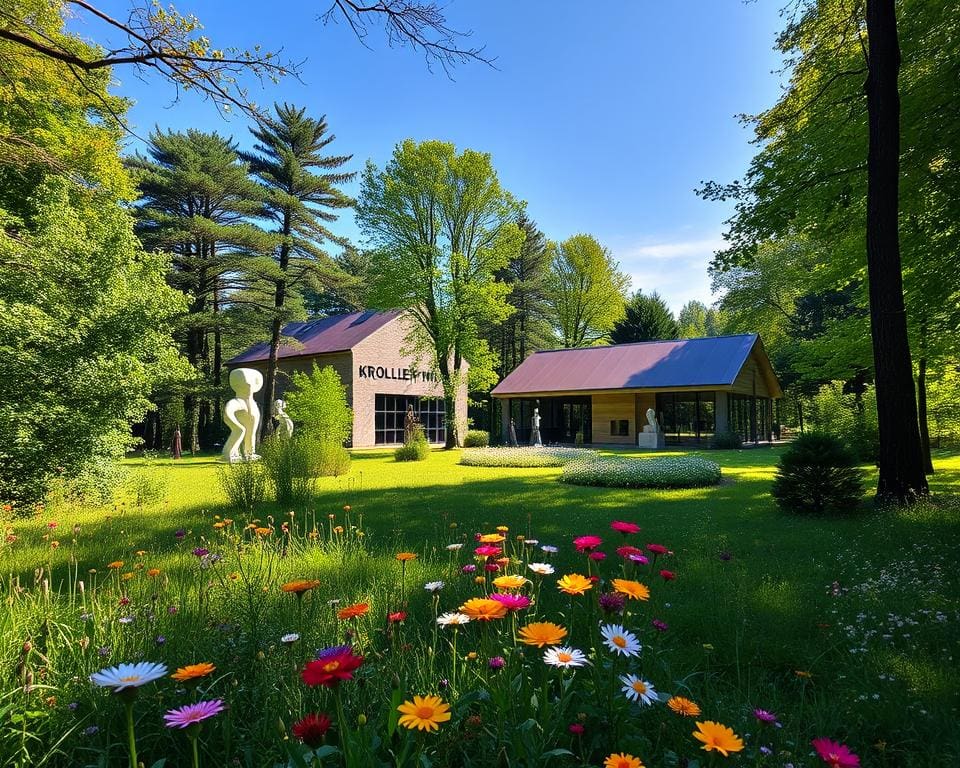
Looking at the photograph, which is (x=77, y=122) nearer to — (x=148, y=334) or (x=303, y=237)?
(x=148, y=334)

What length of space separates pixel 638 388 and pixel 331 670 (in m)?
25.1

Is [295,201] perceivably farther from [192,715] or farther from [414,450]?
[192,715]

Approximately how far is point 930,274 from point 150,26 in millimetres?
11246

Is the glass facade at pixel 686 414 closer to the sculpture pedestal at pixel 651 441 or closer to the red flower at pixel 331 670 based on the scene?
the sculpture pedestal at pixel 651 441

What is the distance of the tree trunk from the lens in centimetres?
751

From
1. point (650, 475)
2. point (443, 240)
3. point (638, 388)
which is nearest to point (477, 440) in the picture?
point (638, 388)

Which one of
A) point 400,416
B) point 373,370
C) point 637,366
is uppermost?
point 373,370

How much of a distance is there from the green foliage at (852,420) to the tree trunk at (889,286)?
4.08m

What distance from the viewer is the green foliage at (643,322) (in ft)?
132

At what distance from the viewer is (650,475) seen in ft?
38.2

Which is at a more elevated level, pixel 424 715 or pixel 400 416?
pixel 400 416

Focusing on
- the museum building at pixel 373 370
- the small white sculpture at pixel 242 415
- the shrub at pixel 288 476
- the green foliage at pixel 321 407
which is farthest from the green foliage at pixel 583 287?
the shrub at pixel 288 476

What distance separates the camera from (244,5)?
5.23 metres

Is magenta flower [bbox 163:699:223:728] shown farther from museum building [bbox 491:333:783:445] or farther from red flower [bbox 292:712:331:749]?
museum building [bbox 491:333:783:445]
